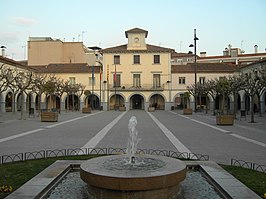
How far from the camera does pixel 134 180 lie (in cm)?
537

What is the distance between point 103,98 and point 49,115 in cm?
2745

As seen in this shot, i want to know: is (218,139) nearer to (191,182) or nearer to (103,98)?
(191,182)

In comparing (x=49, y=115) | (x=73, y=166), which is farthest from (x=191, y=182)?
(x=49, y=115)

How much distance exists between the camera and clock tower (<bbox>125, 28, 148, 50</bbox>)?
52.6 metres

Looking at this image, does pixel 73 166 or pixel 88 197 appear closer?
pixel 88 197

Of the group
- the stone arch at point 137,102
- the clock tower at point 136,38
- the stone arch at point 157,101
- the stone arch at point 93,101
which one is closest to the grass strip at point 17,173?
the stone arch at point 93,101

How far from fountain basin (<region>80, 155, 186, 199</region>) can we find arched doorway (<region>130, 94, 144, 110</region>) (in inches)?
1858

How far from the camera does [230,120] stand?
72.2 ft

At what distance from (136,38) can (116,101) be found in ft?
35.6

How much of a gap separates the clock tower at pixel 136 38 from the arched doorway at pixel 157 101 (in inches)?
321

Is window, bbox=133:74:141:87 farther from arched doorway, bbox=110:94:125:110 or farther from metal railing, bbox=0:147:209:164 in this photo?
metal railing, bbox=0:147:209:164

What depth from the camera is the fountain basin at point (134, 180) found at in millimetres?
5398

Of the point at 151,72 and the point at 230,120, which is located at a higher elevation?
the point at 151,72

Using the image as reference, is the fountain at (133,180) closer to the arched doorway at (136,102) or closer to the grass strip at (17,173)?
the grass strip at (17,173)
